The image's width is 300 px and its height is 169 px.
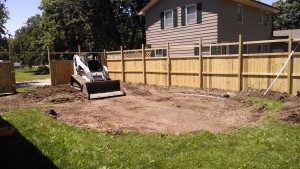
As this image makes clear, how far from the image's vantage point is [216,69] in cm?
1356

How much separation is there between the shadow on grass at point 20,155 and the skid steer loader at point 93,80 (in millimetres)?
6690

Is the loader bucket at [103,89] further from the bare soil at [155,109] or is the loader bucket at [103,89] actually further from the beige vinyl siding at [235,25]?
the beige vinyl siding at [235,25]

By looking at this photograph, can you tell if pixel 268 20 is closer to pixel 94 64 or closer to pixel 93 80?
pixel 94 64

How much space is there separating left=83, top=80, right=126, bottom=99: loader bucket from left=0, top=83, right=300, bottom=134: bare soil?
47 cm

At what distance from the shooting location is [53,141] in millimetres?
6391

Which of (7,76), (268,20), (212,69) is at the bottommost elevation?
(7,76)

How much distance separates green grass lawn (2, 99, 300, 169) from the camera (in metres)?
5.12

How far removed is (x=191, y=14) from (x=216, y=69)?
7462 millimetres

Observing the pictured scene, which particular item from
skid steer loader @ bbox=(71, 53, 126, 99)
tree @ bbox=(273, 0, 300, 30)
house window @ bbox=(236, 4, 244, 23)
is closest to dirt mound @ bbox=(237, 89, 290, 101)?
skid steer loader @ bbox=(71, 53, 126, 99)

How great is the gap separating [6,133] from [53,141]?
4.40 ft

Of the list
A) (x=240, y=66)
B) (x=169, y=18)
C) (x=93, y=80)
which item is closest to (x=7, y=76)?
(x=93, y=80)

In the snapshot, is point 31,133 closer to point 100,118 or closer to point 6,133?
point 6,133

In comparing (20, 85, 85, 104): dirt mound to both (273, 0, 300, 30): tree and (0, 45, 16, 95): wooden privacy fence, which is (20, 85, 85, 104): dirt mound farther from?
(273, 0, 300, 30): tree

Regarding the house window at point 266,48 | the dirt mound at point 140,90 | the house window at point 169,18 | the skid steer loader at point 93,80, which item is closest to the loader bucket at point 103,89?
the skid steer loader at point 93,80
